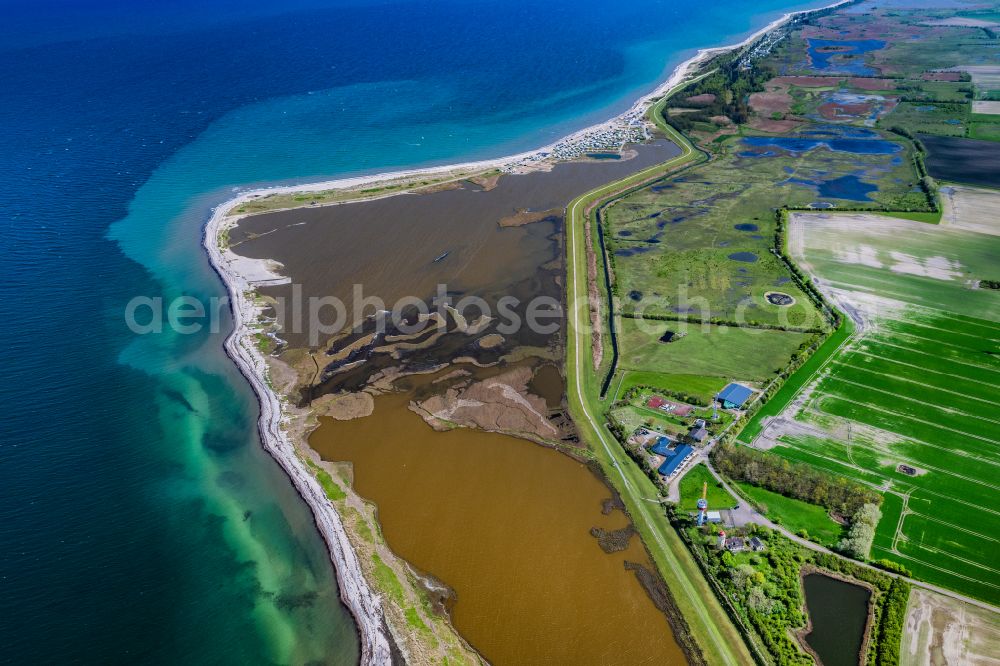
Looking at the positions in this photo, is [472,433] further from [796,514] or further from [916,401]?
[916,401]

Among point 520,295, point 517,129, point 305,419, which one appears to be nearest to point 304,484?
point 305,419

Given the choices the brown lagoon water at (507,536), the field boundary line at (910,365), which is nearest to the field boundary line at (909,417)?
the field boundary line at (910,365)

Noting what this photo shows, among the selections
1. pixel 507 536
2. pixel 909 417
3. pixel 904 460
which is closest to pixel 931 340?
pixel 909 417

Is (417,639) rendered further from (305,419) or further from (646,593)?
(305,419)

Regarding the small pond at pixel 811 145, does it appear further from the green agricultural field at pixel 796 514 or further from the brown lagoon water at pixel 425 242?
the green agricultural field at pixel 796 514

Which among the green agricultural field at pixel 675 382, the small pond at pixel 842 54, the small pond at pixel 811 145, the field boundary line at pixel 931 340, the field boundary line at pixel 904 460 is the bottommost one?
the field boundary line at pixel 904 460

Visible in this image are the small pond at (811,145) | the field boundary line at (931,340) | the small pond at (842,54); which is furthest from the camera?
the small pond at (842,54)

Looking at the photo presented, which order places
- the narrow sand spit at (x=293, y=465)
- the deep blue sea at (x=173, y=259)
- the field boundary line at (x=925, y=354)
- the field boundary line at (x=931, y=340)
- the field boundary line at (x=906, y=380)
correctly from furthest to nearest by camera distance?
the field boundary line at (x=931, y=340) < the field boundary line at (x=925, y=354) < the field boundary line at (x=906, y=380) < the deep blue sea at (x=173, y=259) < the narrow sand spit at (x=293, y=465)

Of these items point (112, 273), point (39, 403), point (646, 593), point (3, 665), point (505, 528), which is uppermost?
point (112, 273)
